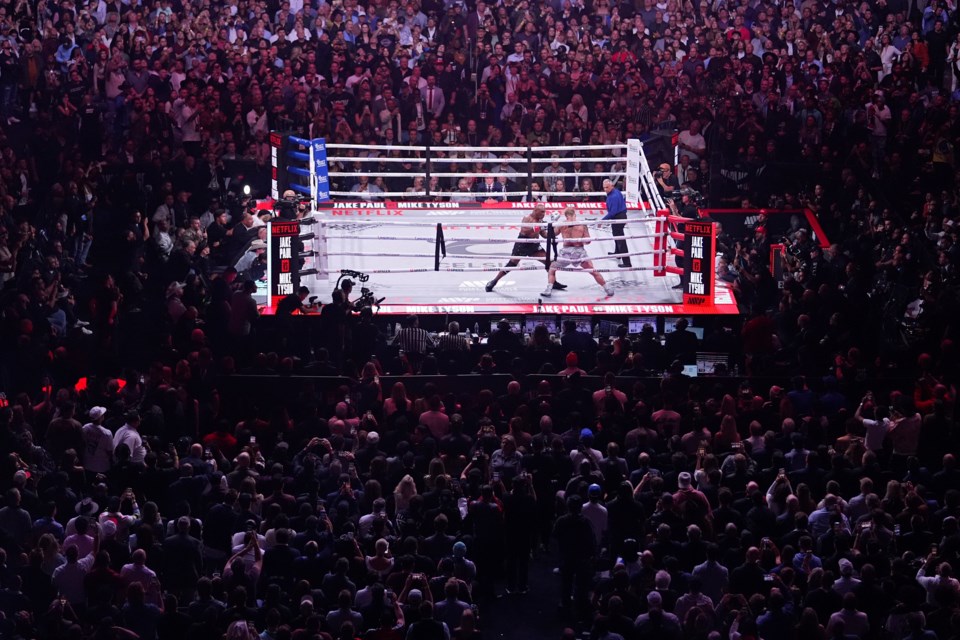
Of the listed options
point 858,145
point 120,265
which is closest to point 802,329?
point 858,145

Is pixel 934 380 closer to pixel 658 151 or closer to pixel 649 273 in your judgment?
pixel 649 273

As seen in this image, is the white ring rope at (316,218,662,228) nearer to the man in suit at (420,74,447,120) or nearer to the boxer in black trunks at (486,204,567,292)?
the boxer in black trunks at (486,204,567,292)

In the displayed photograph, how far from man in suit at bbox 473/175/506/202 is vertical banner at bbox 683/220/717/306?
4852 mm

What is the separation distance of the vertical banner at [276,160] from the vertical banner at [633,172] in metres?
4.78

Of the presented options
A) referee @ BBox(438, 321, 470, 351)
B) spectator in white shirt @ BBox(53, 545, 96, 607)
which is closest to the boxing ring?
referee @ BBox(438, 321, 470, 351)

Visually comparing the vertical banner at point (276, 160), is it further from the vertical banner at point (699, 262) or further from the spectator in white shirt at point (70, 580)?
the spectator in white shirt at point (70, 580)

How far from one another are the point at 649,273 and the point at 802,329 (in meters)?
3.55

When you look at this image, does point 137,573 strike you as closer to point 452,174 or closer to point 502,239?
point 502,239

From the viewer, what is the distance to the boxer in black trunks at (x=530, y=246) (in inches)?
704

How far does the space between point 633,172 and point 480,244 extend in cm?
274

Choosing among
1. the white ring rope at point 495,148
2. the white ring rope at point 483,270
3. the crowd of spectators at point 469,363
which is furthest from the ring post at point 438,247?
the white ring rope at point 495,148

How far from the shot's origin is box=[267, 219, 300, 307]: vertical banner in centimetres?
1738

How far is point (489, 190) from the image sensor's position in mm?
22016

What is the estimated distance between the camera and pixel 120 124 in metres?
22.2
